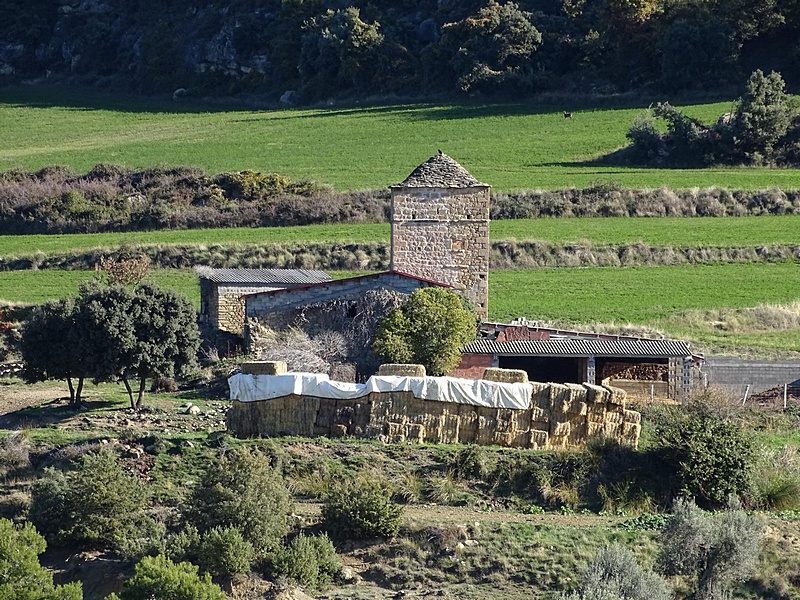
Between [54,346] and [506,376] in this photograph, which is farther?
[54,346]

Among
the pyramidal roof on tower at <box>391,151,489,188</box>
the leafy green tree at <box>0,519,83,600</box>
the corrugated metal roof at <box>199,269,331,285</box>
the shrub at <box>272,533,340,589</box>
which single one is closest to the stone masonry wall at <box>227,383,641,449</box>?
the shrub at <box>272,533,340,589</box>

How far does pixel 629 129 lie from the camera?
225 feet

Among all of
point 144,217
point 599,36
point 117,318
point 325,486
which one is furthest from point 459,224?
point 599,36

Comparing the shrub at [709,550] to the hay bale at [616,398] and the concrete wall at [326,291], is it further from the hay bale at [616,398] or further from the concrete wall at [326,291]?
the concrete wall at [326,291]

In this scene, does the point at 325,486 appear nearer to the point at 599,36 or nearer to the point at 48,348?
the point at 48,348

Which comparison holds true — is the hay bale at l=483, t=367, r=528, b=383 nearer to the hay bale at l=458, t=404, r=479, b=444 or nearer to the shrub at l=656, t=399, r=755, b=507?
the hay bale at l=458, t=404, r=479, b=444

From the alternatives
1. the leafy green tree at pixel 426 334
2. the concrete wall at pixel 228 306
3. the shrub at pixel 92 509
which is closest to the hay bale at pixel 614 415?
the leafy green tree at pixel 426 334

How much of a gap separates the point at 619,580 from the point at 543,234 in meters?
33.1

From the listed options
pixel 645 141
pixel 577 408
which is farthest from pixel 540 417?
pixel 645 141

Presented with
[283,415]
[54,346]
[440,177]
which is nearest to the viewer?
[283,415]

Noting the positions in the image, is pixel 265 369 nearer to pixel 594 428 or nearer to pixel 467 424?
pixel 467 424

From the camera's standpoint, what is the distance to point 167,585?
21.6 metres

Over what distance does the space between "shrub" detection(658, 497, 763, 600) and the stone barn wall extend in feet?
14.6

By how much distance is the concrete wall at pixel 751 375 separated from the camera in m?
37.3
